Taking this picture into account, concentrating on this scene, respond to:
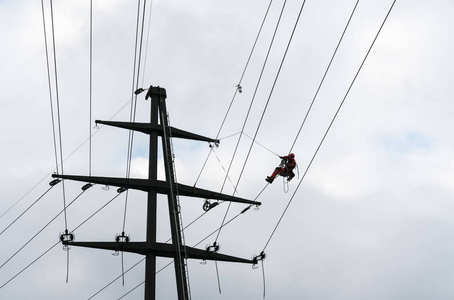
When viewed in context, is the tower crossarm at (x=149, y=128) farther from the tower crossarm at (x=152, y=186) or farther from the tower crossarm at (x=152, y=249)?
the tower crossarm at (x=152, y=249)

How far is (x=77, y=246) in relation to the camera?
2444cm

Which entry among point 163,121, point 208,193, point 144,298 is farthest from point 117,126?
point 144,298

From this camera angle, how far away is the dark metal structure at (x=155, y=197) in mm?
23453

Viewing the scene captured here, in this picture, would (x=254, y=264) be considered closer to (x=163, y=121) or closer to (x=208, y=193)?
(x=208, y=193)

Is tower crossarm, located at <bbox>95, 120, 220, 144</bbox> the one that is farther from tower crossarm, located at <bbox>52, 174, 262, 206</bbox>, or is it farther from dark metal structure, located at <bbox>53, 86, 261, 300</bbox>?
tower crossarm, located at <bbox>52, 174, 262, 206</bbox>

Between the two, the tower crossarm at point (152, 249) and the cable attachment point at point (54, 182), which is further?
the cable attachment point at point (54, 182)

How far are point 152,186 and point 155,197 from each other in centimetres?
44

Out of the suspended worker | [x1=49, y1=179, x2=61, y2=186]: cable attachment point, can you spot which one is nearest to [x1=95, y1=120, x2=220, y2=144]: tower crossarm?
[x1=49, y1=179, x2=61, y2=186]: cable attachment point

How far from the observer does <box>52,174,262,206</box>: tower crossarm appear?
80.5 ft

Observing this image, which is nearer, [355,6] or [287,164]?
[355,6]

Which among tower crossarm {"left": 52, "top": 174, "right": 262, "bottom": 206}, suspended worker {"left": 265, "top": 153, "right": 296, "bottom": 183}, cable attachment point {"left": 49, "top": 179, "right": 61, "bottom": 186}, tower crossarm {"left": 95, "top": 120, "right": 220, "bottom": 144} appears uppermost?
tower crossarm {"left": 95, "top": 120, "right": 220, "bottom": 144}

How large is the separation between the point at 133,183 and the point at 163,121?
119 inches

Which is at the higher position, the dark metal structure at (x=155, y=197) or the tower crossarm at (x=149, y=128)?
the tower crossarm at (x=149, y=128)

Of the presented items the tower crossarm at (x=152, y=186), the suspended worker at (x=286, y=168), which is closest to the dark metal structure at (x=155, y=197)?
the tower crossarm at (x=152, y=186)
